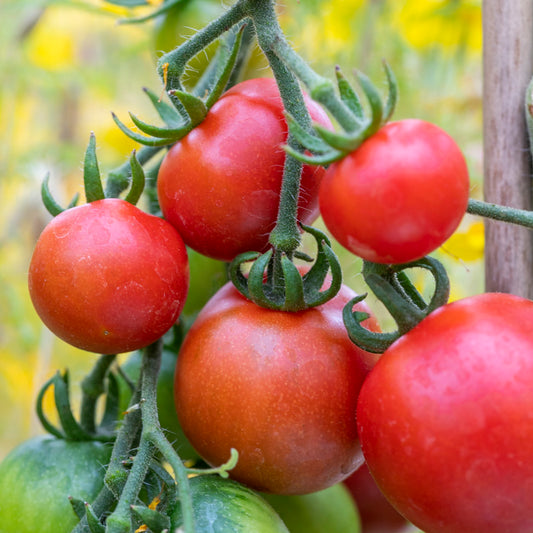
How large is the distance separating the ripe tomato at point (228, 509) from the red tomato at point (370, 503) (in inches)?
8.8

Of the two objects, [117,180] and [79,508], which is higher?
Answer: [117,180]

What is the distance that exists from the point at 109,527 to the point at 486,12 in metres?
Result: 0.58

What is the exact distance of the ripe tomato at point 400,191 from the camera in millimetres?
400

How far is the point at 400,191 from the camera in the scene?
0.40 metres

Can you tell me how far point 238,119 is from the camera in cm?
55

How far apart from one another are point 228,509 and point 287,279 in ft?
0.60

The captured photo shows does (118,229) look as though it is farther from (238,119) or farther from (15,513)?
(15,513)

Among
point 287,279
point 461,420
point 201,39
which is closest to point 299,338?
point 287,279

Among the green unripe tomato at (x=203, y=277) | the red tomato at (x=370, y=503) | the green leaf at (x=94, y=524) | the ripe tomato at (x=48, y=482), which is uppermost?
the green unripe tomato at (x=203, y=277)

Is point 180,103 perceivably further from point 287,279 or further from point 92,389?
point 92,389

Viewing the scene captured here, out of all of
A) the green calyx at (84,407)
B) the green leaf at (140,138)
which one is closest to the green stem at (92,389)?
the green calyx at (84,407)

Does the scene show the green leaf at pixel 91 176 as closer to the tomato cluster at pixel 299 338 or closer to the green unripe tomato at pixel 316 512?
the tomato cluster at pixel 299 338

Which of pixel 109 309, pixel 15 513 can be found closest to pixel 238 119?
pixel 109 309

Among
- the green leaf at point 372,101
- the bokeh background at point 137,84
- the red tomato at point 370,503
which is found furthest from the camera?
the bokeh background at point 137,84
